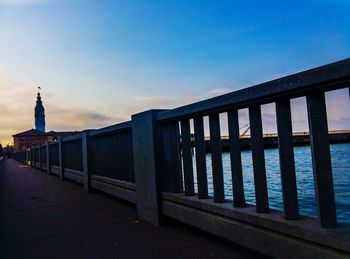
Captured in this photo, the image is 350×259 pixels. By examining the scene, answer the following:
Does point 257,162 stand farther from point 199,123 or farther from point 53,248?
point 53,248

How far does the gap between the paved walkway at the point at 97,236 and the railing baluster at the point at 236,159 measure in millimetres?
477

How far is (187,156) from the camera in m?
4.06

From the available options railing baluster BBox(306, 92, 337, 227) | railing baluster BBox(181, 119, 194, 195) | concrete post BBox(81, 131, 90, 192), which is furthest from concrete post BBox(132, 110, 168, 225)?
concrete post BBox(81, 131, 90, 192)

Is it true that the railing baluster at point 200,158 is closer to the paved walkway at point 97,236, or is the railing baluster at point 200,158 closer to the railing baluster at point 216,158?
the railing baluster at point 216,158

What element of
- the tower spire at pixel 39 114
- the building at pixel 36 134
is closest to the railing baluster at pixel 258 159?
the building at pixel 36 134

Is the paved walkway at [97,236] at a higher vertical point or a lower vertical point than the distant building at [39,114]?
lower

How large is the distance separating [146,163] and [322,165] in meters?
2.75

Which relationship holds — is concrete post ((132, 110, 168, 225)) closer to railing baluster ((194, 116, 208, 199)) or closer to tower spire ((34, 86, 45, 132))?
railing baluster ((194, 116, 208, 199))

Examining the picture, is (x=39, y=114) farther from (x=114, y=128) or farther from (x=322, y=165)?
(x=322, y=165)

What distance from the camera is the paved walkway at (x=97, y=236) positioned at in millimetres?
3385

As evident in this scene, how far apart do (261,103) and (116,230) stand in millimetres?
2423

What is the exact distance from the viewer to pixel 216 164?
3.50 m

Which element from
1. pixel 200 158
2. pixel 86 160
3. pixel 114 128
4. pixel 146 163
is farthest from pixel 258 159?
pixel 86 160

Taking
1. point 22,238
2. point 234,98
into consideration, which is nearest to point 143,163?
point 22,238
